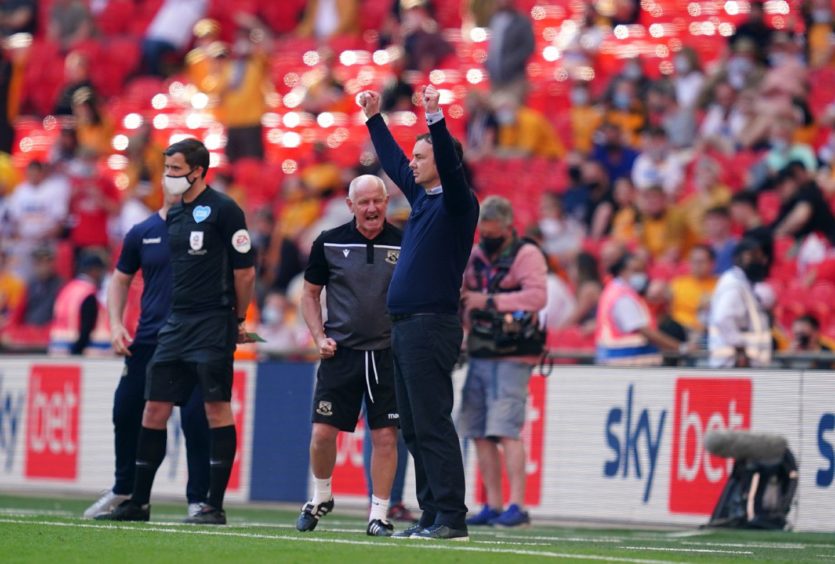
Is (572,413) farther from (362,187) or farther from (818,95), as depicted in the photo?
(818,95)

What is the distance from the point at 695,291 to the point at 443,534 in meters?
7.49

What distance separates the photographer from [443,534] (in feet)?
31.4

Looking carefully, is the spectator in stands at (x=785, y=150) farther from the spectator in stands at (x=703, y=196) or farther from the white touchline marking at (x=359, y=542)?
the white touchline marking at (x=359, y=542)

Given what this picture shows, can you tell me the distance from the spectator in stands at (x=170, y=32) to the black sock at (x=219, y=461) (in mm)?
18168

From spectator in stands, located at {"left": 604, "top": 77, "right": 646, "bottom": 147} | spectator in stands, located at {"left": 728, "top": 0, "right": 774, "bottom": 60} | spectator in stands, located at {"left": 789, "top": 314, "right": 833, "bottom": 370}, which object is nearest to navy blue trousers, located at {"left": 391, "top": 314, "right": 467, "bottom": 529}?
spectator in stands, located at {"left": 789, "top": 314, "right": 833, "bottom": 370}

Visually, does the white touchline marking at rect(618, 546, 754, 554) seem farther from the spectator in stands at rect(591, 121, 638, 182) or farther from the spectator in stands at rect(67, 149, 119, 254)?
the spectator in stands at rect(67, 149, 119, 254)

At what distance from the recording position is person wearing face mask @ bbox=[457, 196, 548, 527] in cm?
1288

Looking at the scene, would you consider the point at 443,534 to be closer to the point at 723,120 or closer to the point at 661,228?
the point at 661,228

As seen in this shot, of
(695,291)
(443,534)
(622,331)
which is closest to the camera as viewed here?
(443,534)

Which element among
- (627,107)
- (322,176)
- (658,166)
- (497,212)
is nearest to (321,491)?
(497,212)

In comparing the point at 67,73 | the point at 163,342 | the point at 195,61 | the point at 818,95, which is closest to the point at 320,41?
the point at 195,61

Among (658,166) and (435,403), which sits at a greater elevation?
(658,166)

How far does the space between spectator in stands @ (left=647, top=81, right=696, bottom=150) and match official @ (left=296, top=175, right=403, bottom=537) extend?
32.4 feet

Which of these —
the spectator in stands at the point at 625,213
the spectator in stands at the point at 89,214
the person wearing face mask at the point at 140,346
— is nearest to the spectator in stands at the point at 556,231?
the spectator in stands at the point at 625,213
